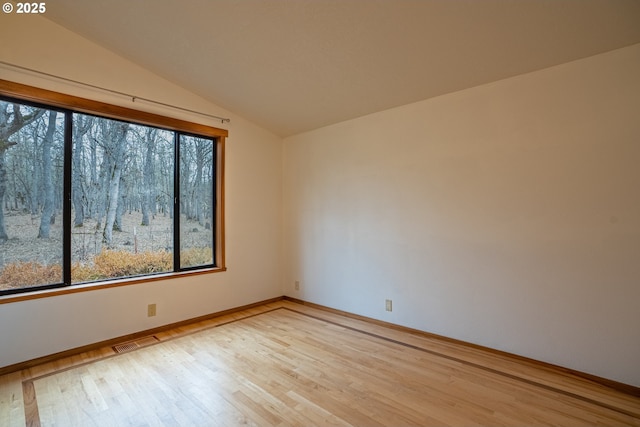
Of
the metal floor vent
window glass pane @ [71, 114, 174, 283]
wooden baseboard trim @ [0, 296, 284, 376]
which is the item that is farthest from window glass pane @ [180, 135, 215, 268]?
the metal floor vent

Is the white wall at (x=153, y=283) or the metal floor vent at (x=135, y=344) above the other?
the white wall at (x=153, y=283)

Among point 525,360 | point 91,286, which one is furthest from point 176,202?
point 525,360

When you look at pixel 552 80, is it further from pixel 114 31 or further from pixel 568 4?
pixel 114 31

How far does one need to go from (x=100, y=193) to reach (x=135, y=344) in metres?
1.54

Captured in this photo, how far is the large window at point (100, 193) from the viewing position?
105 inches

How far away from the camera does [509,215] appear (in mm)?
2711

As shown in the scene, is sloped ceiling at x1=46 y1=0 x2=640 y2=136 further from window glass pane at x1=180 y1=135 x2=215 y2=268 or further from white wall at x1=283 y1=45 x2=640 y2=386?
window glass pane at x1=180 y1=135 x2=215 y2=268

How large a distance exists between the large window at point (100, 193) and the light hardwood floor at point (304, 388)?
88 cm

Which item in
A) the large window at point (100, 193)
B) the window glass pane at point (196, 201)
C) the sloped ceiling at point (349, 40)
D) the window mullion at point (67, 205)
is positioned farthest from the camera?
the window glass pane at point (196, 201)

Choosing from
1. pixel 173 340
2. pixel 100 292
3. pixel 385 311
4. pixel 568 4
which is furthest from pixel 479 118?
pixel 100 292

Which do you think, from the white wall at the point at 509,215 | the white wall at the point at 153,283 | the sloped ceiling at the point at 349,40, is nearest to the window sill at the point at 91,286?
the white wall at the point at 153,283

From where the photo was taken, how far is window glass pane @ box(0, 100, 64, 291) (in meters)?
2.62

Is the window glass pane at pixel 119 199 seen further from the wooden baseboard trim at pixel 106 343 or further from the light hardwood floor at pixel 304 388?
the light hardwood floor at pixel 304 388

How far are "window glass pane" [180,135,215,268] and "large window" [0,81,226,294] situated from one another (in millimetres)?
12
